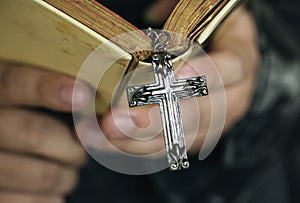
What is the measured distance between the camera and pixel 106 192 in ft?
3.07

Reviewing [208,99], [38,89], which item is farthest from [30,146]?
[208,99]

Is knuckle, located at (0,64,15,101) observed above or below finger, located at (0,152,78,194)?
above

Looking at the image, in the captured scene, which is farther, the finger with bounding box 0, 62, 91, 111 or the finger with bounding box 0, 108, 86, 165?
the finger with bounding box 0, 108, 86, 165

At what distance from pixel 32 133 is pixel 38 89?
106 millimetres

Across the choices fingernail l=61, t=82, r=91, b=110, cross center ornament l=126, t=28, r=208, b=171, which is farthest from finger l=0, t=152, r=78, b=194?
cross center ornament l=126, t=28, r=208, b=171

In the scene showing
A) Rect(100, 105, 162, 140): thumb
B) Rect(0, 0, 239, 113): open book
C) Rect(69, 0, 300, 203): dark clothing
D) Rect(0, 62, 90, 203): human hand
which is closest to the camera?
Rect(0, 0, 239, 113): open book

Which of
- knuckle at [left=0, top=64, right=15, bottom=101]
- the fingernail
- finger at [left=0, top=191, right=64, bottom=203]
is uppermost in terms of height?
knuckle at [left=0, top=64, right=15, bottom=101]

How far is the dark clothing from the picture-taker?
3.07ft

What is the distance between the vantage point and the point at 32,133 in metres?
0.76

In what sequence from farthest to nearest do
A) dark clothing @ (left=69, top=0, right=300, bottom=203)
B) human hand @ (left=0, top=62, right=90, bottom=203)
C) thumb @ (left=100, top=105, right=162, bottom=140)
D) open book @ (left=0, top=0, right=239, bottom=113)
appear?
dark clothing @ (left=69, top=0, right=300, bottom=203), human hand @ (left=0, top=62, right=90, bottom=203), thumb @ (left=100, top=105, right=162, bottom=140), open book @ (left=0, top=0, right=239, bottom=113)

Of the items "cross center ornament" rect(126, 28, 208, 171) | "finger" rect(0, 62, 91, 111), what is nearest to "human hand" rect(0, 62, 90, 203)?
"finger" rect(0, 62, 91, 111)

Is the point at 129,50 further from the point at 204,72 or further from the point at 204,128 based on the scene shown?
the point at 204,128

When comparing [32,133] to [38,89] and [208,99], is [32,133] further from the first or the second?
[208,99]

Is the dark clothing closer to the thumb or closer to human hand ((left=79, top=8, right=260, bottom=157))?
human hand ((left=79, top=8, right=260, bottom=157))
